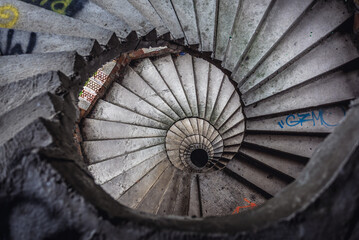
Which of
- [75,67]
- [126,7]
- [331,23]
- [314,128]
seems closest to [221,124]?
[314,128]

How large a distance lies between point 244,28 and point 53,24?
8.88 feet

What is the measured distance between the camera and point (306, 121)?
124 inches

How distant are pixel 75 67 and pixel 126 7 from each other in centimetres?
144

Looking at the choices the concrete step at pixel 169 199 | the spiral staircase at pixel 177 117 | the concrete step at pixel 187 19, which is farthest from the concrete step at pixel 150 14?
the concrete step at pixel 169 199

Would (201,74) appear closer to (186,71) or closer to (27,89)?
(186,71)

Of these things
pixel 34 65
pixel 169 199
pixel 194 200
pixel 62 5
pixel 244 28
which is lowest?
pixel 169 199

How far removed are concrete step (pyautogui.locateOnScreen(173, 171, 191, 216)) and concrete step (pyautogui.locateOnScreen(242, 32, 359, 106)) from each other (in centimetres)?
247

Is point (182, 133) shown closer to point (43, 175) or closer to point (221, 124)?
point (221, 124)

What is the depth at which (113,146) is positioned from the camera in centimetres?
466

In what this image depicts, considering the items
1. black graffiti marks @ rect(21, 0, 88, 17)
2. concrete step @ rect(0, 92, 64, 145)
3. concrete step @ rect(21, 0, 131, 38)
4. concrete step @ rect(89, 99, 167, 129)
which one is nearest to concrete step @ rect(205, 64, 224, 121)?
concrete step @ rect(89, 99, 167, 129)

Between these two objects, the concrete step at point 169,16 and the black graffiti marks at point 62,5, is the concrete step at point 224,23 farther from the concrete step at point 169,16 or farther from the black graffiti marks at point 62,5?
the black graffiti marks at point 62,5

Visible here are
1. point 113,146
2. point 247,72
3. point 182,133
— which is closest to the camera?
point 247,72

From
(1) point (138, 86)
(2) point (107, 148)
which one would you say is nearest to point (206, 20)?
(1) point (138, 86)

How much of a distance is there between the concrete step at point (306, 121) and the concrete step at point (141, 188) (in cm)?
264
